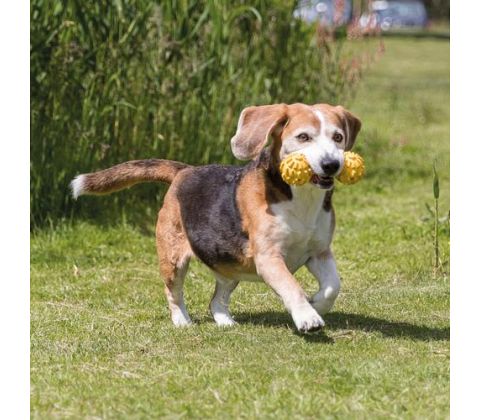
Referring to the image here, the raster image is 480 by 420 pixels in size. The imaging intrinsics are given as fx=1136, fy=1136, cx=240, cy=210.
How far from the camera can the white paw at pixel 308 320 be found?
18.5ft

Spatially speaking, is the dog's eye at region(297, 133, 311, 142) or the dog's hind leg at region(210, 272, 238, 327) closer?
the dog's eye at region(297, 133, 311, 142)

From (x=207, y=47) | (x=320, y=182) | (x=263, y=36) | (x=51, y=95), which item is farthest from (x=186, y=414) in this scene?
(x=263, y=36)

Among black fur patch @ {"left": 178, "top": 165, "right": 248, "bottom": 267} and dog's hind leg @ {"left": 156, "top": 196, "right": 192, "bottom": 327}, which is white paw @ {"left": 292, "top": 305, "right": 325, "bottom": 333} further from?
dog's hind leg @ {"left": 156, "top": 196, "right": 192, "bottom": 327}

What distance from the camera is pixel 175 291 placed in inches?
263

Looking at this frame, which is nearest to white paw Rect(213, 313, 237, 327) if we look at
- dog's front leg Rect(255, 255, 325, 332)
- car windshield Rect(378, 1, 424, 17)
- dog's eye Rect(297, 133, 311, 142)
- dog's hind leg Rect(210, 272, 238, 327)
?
dog's hind leg Rect(210, 272, 238, 327)

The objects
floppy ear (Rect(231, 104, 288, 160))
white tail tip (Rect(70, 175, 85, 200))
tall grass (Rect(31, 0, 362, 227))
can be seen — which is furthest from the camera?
tall grass (Rect(31, 0, 362, 227))

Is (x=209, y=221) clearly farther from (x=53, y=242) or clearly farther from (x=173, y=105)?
(x=173, y=105)

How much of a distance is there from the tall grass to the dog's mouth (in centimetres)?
405

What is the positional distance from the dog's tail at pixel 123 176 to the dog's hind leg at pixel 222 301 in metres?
0.73

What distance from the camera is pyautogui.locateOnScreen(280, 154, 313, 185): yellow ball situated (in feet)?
18.8

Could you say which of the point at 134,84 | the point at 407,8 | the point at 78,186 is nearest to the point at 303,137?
the point at 78,186

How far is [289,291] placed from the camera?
5809 millimetres

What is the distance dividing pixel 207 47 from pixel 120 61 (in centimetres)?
94

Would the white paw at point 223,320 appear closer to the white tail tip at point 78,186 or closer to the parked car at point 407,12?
the white tail tip at point 78,186
